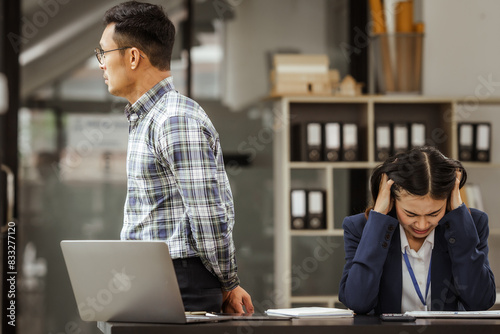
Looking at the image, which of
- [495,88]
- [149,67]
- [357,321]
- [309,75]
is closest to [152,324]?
[357,321]

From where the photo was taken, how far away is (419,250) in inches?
90.5

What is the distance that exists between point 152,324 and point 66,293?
3.20 meters

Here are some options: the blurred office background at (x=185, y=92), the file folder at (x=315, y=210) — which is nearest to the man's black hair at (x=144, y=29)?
the file folder at (x=315, y=210)

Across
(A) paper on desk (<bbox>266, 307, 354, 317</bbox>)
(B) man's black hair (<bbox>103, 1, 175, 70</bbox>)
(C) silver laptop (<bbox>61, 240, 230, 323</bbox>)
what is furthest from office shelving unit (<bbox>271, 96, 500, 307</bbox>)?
(C) silver laptop (<bbox>61, 240, 230, 323</bbox>)

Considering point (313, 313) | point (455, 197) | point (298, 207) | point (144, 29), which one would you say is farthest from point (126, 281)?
point (298, 207)

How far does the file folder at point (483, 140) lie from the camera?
14.3 ft

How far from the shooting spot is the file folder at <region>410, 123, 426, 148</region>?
4371 mm

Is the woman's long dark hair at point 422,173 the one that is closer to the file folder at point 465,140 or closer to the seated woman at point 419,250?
the seated woman at point 419,250

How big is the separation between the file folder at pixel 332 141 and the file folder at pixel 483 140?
32.8 inches

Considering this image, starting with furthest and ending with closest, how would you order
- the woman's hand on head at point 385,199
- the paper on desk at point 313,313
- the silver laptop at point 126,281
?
1. the woman's hand on head at point 385,199
2. the paper on desk at point 313,313
3. the silver laptop at point 126,281

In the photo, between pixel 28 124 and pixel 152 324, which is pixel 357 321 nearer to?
pixel 152 324

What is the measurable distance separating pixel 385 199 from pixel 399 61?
233 centimetres

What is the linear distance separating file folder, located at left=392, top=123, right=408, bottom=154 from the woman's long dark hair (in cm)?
202

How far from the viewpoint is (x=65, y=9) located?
192 inches
